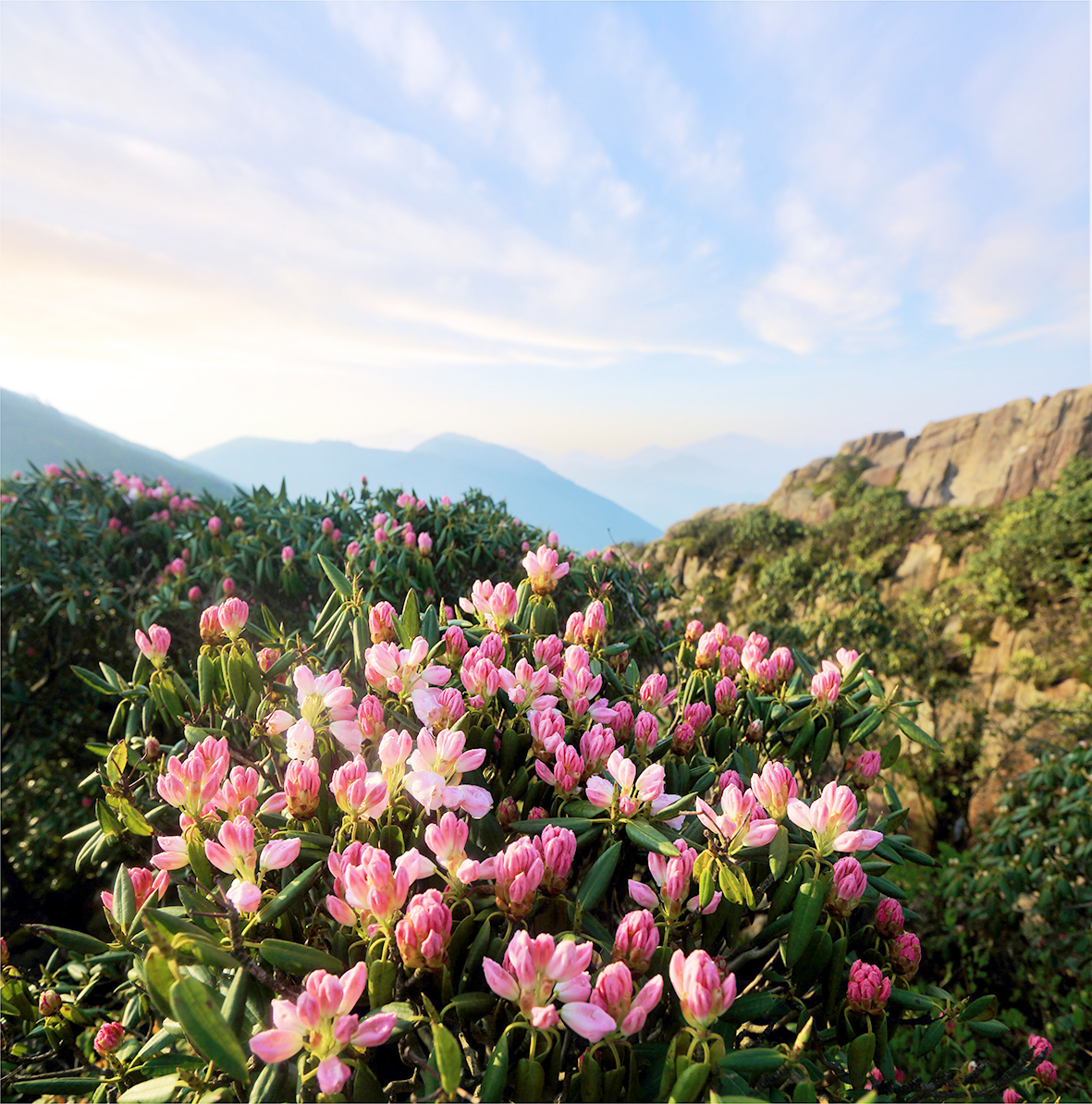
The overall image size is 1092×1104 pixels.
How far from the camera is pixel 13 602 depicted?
3857mm

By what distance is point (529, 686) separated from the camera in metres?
1.49

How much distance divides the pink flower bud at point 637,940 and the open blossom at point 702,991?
0.06 m

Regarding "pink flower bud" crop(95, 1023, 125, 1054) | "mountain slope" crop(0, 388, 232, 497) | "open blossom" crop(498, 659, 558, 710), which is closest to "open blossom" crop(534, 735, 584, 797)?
"open blossom" crop(498, 659, 558, 710)

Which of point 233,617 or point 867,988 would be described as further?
point 233,617

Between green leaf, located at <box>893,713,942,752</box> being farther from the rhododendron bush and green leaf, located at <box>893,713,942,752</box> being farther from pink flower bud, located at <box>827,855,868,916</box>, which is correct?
pink flower bud, located at <box>827,855,868,916</box>

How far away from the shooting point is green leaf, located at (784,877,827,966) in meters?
1.06

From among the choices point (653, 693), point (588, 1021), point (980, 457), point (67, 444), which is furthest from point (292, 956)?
point (67, 444)

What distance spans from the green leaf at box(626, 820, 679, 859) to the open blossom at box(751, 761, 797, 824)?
223mm

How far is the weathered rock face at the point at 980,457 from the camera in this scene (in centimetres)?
1599

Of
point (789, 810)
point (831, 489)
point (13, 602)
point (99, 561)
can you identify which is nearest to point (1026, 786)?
point (789, 810)

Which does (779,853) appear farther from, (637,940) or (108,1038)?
(108,1038)

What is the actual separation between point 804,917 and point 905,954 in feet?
0.99

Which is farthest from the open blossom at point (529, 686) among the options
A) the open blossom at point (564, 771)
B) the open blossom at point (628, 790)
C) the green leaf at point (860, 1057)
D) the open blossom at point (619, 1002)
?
the green leaf at point (860, 1057)

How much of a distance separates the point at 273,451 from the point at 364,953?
149 metres
